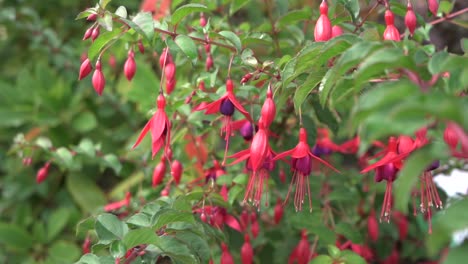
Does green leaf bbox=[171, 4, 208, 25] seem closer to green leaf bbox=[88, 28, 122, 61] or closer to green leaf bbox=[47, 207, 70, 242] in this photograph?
green leaf bbox=[88, 28, 122, 61]

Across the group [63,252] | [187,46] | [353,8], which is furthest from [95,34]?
[63,252]

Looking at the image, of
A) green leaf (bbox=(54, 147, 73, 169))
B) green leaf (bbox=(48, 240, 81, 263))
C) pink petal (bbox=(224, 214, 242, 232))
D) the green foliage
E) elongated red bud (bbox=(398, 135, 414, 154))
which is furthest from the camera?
green leaf (bbox=(48, 240, 81, 263))

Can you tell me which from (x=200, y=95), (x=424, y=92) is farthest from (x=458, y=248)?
(x=200, y=95)

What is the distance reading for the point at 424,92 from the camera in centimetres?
53

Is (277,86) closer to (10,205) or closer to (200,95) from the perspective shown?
(200,95)

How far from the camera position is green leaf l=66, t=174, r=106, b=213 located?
1.74 metres

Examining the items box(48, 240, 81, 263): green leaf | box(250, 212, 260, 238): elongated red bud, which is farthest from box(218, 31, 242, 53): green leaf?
box(48, 240, 81, 263): green leaf

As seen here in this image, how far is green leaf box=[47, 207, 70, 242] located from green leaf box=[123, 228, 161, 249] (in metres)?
0.97

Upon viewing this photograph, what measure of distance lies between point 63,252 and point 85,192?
214 millimetres

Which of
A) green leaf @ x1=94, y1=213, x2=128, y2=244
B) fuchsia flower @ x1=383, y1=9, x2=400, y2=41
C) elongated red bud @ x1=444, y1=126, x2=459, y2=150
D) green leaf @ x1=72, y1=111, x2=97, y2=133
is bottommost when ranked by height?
green leaf @ x1=72, y1=111, x2=97, y2=133

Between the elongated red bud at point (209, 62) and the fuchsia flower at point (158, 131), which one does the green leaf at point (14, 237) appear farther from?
the fuchsia flower at point (158, 131)

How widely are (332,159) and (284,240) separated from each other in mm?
339

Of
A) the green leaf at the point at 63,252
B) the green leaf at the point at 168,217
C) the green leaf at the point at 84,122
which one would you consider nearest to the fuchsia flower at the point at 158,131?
the green leaf at the point at 168,217

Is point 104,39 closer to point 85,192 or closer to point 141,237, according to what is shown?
point 141,237
